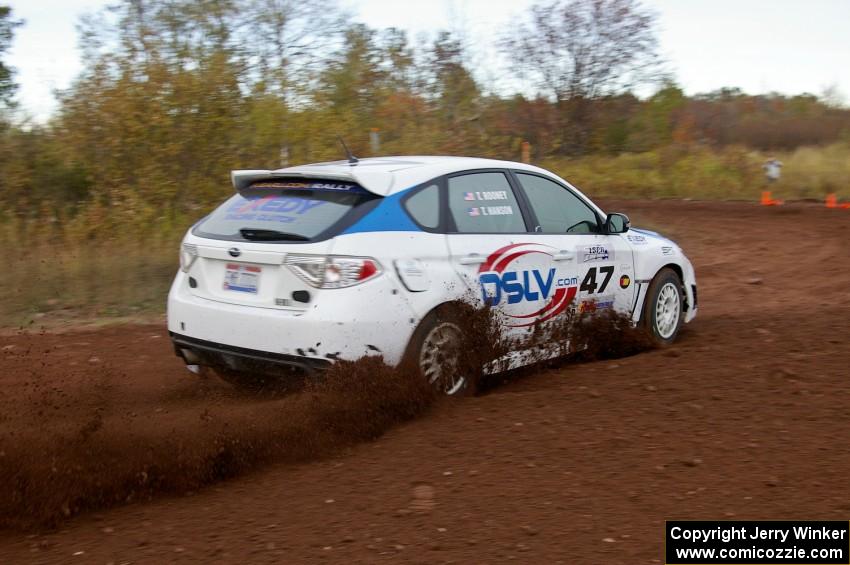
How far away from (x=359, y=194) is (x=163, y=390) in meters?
2.09

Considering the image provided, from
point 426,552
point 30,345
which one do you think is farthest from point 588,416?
point 30,345

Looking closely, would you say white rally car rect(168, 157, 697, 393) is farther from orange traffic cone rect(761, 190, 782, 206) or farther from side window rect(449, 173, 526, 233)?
orange traffic cone rect(761, 190, 782, 206)

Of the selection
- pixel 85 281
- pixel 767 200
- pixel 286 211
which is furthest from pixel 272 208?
pixel 767 200

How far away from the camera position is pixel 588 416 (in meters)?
5.30

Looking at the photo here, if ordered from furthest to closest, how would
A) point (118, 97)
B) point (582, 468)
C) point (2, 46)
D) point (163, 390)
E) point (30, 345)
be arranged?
point (2, 46)
point (118, 97)
point (30, 345)
point (163, 390)
point (582, 468)

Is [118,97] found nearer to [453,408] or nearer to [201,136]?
[201,136]

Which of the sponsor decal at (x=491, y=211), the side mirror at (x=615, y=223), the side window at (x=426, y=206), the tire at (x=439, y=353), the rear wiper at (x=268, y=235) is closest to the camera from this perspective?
the rear wiper at (x=268, y=235)

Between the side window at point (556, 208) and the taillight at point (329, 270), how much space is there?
1.81m

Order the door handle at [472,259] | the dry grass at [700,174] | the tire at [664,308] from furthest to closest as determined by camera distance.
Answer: the dry grass at [700,174], the tire at [664,308], the door handle at [472,259]

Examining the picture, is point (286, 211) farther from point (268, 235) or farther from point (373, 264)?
point (373, 264)

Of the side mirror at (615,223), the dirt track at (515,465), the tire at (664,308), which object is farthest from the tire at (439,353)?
the tire at (664,308)

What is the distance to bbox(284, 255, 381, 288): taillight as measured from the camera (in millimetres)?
5082

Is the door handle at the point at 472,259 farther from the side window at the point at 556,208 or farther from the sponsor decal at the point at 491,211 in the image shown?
the side window at the point at 556,208

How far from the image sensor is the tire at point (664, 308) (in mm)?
7406
